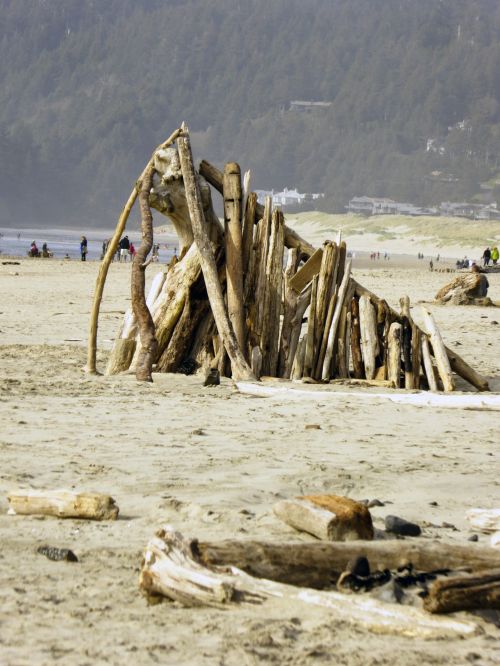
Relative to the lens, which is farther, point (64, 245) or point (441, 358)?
point (64, 245)

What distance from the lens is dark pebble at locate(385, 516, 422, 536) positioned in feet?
15.5

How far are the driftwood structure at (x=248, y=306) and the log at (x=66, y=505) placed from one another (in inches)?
188

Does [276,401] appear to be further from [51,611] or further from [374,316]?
[51,611]

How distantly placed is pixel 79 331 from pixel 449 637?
38.8 ft

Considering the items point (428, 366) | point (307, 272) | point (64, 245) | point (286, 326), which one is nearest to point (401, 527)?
point (428, 366)

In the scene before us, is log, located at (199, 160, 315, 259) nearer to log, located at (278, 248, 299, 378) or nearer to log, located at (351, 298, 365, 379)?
log, located at (278, 248, 299, 378)

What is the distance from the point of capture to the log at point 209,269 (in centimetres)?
962

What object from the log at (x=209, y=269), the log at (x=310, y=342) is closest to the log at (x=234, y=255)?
the log at (x=209, y=269)

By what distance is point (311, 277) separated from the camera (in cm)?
1034

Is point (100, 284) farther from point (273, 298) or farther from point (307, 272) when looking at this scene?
point (307, 272)

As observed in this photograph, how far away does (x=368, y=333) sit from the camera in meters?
10.3

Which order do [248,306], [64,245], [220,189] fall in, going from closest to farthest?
[248,306], [220,189], [64,245]

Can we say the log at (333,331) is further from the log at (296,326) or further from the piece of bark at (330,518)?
the piece of bark at (330,518)

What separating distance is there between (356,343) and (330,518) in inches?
246
